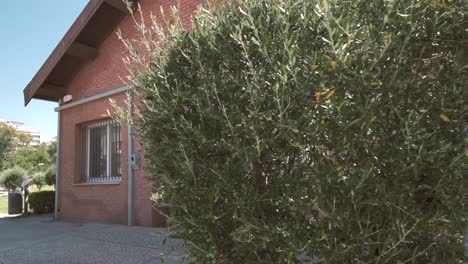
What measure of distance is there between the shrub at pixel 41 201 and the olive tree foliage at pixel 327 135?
42.3 feet

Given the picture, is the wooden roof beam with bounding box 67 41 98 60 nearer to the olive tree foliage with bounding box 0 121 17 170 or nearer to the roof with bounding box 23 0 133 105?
the roof with bounding box 23 0 133 105

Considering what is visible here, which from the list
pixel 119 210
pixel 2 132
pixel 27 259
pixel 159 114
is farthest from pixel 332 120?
pixel 2 132

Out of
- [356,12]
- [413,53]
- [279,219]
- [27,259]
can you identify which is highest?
[356,12]

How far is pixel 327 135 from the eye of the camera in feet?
7.47

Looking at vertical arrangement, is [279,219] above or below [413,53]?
below

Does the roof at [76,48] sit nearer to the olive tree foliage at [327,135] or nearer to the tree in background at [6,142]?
the olive tree foliage at [327,135]

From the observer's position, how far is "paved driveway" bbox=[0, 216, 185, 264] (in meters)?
5.97

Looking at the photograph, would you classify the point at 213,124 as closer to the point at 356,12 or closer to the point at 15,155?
the point at 356,12

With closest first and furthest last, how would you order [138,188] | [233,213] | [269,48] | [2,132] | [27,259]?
[269,48] → [233,213] → [27,259] → [138,188] → [2,132]

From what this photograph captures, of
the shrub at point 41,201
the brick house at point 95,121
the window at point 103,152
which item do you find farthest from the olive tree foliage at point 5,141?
the window at point 103,152

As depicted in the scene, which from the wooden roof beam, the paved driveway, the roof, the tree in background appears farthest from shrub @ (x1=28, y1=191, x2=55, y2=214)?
the tree in background

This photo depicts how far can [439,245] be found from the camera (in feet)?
7.73

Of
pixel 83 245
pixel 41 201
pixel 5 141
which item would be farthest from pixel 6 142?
pixel 83 245

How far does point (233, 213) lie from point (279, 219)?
1.02 ft
